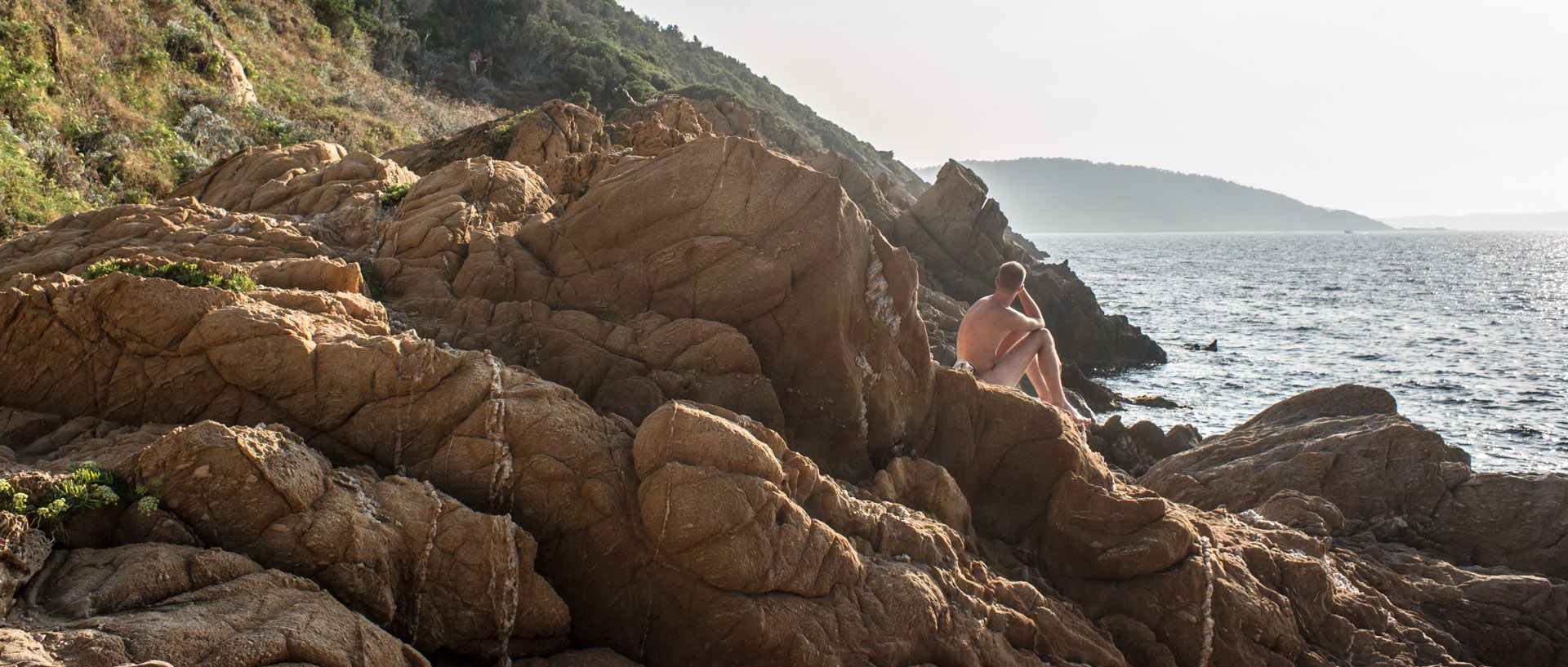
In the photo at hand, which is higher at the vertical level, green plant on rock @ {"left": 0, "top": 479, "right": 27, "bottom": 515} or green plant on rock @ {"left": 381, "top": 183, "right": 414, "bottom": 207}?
green plant on rock @ {"left": 381, "top": 183, "right": 414, "bottom": 207}

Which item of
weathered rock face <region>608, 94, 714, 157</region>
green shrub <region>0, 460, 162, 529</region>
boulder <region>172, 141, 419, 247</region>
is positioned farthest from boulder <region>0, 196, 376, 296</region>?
weathered rock face <region>608, 94, 714, 157</region>

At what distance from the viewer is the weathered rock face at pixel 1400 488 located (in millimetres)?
10703

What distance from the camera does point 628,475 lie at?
7008mm

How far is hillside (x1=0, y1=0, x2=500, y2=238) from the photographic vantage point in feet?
53.8

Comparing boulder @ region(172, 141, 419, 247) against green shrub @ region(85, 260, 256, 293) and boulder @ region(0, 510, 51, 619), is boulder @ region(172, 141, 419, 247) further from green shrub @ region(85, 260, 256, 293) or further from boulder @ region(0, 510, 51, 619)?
boulder @ region(0, 510, 51, 619)

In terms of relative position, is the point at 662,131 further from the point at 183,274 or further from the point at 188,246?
the point at 183,274

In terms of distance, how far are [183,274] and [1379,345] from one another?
48.2 m

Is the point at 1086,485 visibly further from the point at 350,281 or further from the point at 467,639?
the point at 350,281

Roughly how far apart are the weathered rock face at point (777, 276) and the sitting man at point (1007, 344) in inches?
86.0

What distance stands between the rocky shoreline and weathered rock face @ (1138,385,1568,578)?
49 millimetres

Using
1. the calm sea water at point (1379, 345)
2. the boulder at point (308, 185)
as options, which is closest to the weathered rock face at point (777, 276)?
the boulder at point (308, 185)

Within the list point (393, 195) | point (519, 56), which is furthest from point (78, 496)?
point (519, 56)

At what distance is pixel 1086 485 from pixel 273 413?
27.0 ft

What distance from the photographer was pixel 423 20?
5522cm
